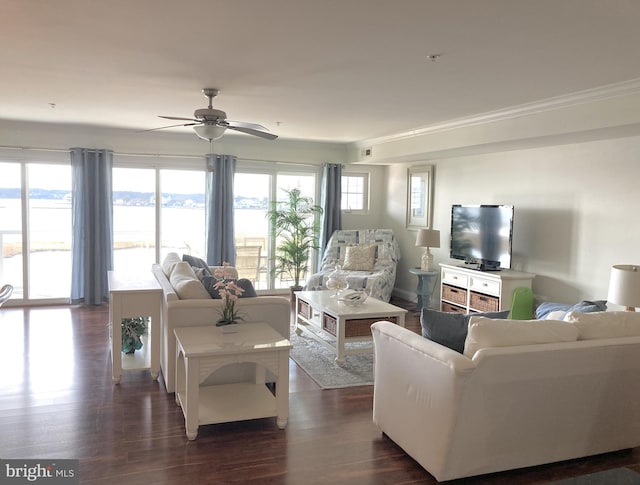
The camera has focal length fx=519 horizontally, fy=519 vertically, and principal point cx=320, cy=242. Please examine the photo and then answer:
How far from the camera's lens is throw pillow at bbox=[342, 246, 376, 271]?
7570 millimetres

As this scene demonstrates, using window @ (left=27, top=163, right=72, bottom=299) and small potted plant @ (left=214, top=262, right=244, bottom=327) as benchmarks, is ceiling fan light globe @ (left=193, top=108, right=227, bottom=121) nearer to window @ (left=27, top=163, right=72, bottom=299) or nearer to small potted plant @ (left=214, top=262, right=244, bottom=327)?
small potted plant @ (left=214, top=262, right=244, bottom=327)

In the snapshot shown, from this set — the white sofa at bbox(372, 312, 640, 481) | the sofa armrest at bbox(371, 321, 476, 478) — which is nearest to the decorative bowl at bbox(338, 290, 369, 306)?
the sofa armrest at bbox(371, 321, 476, 478)

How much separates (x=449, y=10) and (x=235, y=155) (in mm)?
5599

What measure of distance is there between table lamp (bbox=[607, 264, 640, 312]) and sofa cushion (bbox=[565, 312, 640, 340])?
0.50m

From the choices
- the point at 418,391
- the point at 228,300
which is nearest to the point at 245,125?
the point at 228,300

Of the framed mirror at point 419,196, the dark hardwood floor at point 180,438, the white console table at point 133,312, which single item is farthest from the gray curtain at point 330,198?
the white console table at point 133,312

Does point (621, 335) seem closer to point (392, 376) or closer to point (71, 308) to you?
point (392, 376)

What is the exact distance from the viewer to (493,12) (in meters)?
2.59

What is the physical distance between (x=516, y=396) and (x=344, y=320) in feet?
7.12

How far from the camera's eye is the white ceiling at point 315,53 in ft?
8.61

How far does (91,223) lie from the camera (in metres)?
7.14

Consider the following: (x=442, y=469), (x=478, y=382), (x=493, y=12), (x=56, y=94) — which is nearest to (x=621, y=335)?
(x=478, y=382)

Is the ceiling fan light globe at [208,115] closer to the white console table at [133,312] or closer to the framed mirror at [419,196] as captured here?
the white console table at [133,312]

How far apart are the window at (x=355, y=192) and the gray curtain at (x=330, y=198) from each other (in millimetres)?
288
